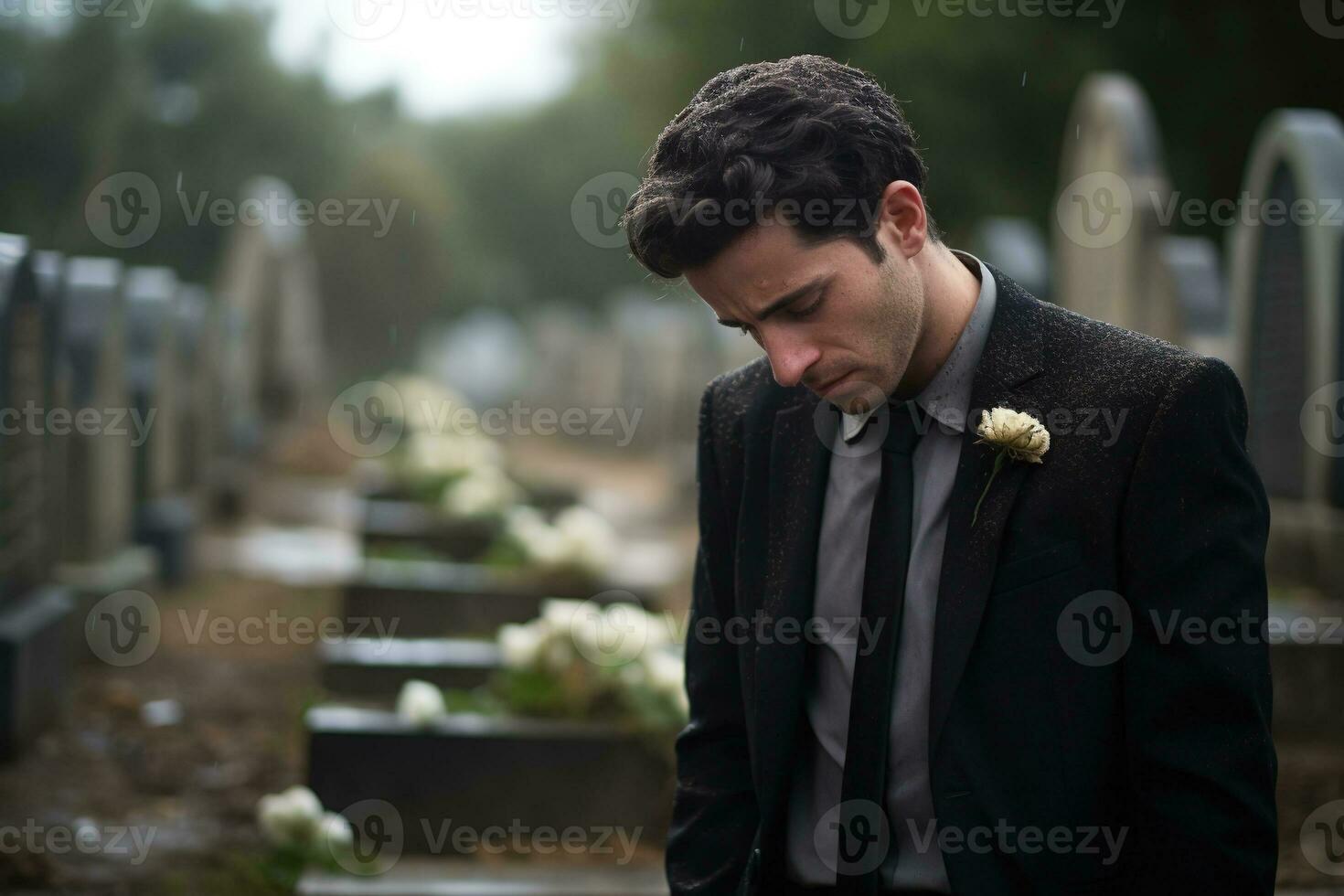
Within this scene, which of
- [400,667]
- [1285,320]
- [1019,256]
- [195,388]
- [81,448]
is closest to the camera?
[400,667]

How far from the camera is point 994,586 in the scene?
201 cm

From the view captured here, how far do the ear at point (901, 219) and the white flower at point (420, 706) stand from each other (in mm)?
3168

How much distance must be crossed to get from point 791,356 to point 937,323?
300 millimetres

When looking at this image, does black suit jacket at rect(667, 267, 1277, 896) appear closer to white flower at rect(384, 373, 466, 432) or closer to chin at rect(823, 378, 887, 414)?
chin at rect(823, 378, 887, 414)

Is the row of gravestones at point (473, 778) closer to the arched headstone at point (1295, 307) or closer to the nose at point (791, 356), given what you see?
the nose at point (791, 356)

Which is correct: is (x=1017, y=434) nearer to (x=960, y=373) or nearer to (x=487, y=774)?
(x=960, y=373)

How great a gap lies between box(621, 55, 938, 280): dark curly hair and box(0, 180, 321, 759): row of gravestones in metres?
4.49

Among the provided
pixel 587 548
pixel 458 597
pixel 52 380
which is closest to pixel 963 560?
pixel 587 548

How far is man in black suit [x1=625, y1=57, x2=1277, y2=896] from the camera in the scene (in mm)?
1896

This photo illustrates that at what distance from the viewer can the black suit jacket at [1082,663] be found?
1.88m

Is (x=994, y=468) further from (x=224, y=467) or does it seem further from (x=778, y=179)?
(x=224, y=467)

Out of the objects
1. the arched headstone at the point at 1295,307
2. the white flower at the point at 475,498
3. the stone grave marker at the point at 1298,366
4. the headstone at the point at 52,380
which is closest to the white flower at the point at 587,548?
the white flower at the point at 475,498

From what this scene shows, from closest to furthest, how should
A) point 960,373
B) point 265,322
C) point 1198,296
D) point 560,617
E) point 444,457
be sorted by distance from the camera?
1. point 960,373
2. point 560,617
3. point 1198,296
4. point 444,457
5. point 265,322

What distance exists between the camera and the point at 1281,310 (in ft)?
23.1
